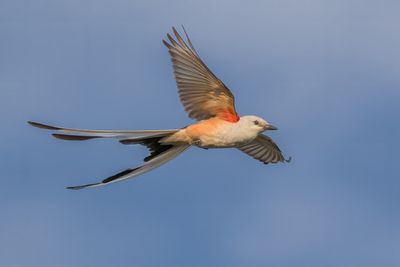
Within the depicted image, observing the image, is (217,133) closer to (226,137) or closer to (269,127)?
(226,137)

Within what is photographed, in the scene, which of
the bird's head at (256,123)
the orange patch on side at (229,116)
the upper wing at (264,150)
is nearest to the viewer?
the bird's head at (256,123)

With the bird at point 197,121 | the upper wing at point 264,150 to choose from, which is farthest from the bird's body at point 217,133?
the upper wing at point 264,150

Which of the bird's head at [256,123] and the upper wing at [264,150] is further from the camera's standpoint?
the upper wing at [264,150]

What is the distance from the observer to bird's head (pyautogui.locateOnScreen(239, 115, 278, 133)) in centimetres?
939

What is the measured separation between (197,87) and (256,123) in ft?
2.75

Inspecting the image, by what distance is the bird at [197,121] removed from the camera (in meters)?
9.24

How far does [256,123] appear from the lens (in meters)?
9.44

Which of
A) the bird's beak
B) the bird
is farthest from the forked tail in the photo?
the bird's beak

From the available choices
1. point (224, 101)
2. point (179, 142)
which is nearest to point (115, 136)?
point (179, 142)

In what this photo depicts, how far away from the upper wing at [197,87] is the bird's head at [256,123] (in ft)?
0.54

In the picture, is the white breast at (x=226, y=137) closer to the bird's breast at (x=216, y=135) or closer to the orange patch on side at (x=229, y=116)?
the bird's breast at (x=216, y=135)

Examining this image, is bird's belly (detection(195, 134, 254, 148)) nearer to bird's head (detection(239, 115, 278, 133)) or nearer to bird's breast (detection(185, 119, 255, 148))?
bird's breast (detection(185, 119, 255, 148))

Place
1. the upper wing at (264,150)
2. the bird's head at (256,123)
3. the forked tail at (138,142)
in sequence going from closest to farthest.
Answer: the forked tail at (138,142)
the bird's head at (256,123)
the upper wing at (264,150)

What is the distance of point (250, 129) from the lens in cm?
936
